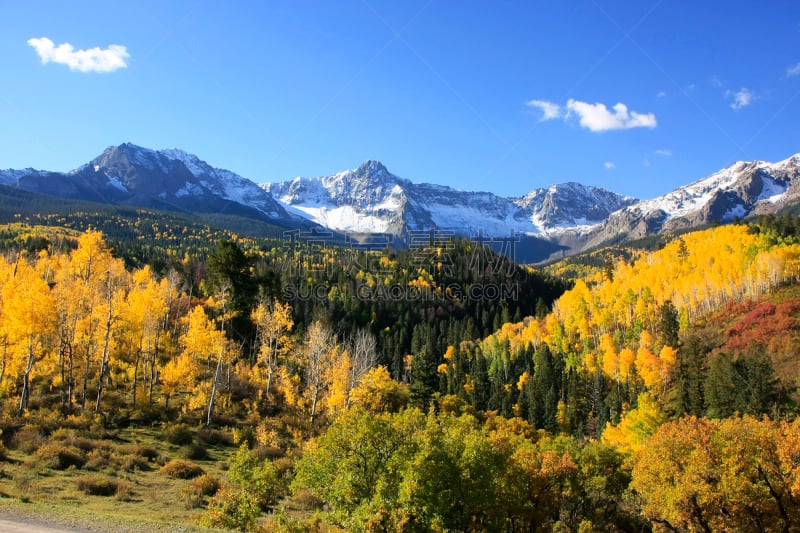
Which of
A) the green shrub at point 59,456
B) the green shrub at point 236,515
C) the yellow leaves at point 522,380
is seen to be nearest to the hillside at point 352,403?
the green shrub at point 236,515

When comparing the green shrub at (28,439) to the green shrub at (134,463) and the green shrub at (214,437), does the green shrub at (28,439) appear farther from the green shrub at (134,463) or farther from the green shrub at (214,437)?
the green shrub at (214,437)

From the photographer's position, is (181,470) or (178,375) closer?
(181,470)

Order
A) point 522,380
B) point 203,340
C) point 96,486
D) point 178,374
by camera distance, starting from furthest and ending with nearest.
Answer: point 522,380 → point 203,340 → point 178,374 → point 96,486

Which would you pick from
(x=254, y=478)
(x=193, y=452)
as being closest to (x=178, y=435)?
(x=193, y=452)

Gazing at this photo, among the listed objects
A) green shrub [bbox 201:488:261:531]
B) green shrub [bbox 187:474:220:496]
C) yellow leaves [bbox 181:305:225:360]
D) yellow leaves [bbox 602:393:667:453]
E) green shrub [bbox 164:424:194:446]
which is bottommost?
yellow leaves [bbox 602:393:667:453]

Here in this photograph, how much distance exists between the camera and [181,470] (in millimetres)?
31328

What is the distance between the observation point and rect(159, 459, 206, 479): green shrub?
102 ft

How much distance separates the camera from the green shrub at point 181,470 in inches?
1222

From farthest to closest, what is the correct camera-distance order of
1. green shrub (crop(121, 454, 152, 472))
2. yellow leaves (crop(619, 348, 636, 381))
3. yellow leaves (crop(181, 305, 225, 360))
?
yellow leaves (crop(619, 348, 636, 381)) < yellow leaves (crop(181, 305, 225, 360)) < green shrub (crop(121, 454, 152, 472))

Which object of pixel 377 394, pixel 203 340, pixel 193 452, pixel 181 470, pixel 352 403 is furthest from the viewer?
pixel 377 394

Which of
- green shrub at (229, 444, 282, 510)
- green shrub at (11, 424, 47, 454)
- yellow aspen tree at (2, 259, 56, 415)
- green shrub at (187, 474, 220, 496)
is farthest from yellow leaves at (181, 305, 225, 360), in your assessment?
green shrub at (229, 444, 282, 510)

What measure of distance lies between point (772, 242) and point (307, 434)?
131 m

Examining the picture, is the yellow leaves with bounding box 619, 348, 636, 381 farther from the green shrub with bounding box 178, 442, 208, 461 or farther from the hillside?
the green shrub with bounding box 178, 442, 208, 461

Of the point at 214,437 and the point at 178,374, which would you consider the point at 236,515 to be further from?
the point at 178,374
